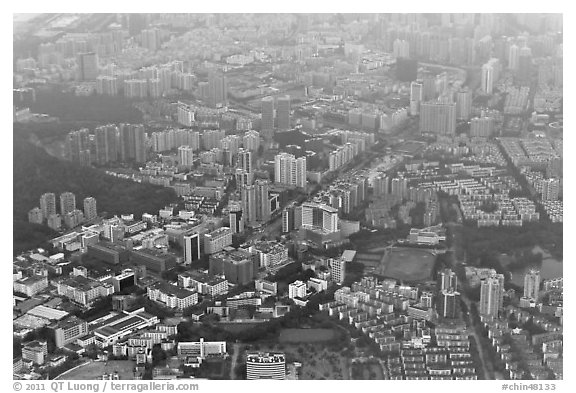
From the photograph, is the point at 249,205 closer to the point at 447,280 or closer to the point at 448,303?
the point at 447,280

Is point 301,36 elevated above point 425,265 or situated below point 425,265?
above

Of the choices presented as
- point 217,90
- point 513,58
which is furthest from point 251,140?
point 513,58

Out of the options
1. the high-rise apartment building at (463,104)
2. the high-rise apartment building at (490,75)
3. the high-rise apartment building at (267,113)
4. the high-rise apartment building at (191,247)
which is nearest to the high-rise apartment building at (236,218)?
the high-rise apartment building at (191,247)

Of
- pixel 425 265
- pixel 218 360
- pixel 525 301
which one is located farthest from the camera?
pixel 425 265

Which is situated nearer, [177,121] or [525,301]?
[525,301]

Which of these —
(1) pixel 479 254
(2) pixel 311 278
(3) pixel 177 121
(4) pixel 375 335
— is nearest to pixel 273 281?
(2) pixel 311 278

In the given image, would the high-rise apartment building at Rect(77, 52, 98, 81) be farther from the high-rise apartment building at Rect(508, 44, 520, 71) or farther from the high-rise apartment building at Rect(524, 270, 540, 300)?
the high-rise apartment building at Rect(524, 270, 540, 300)

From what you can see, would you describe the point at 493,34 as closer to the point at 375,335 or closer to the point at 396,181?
the point at 396,181

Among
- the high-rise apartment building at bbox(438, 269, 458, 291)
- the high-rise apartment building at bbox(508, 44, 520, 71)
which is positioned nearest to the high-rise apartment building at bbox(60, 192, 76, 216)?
the high-rise apartment building at bbox(438, 269, 458, 291)
